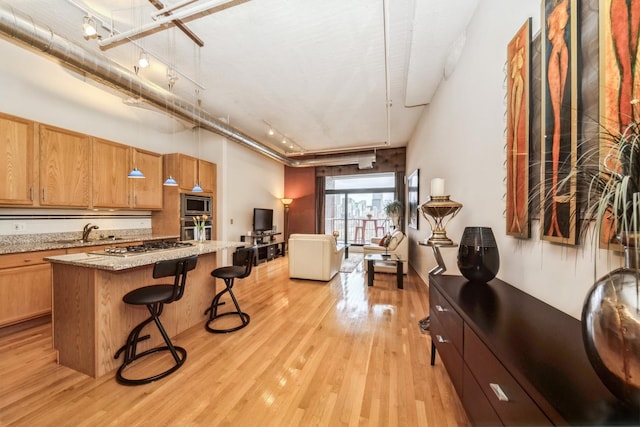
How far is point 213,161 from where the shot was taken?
5398 millimetres

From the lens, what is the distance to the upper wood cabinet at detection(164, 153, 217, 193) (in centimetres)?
452

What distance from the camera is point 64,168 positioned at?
319cm

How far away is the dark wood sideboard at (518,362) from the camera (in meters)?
0.63

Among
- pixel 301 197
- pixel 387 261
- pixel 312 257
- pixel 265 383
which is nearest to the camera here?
pixel 265 383

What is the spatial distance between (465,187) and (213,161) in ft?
16.5

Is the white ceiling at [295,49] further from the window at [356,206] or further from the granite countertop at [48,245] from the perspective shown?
the window at [356,206]

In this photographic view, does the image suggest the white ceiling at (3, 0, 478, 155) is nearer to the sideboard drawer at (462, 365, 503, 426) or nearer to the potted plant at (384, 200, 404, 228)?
the sideboard drawer at (462, 365, 503, 426)

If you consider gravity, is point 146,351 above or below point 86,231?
below

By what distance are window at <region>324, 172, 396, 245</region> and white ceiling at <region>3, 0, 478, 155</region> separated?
3480mm

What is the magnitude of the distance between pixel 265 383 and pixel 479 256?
183 centimetres

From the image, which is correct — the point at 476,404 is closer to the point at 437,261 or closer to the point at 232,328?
the point at 437,261

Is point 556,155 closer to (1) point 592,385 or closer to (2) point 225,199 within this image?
(1) point 592,385

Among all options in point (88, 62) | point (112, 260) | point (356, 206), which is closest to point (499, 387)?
point (112, 260)

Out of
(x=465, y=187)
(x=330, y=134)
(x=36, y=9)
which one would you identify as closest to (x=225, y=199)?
(x=330, y=134)
